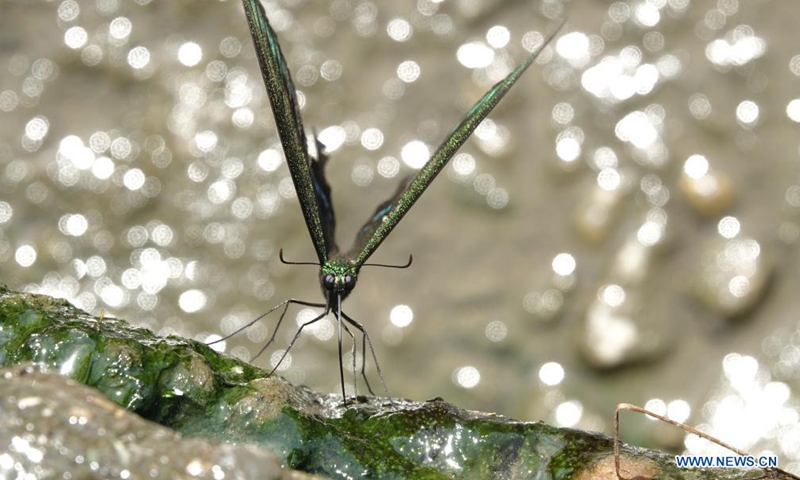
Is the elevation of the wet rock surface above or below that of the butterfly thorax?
below

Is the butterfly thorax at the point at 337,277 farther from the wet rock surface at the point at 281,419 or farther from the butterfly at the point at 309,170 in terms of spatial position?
the wet rock surface at the point at 281,419

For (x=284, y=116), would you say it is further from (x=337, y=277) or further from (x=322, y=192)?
(x=322, y=192)

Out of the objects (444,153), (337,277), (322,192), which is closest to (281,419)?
(337,277)

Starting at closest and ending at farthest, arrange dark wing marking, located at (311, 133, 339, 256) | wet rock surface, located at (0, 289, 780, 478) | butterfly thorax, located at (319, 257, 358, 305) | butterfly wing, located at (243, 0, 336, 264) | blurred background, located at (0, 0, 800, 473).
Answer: wet rock surface, located at (0, 289, 780, 478)
butterfly wing, located at (243, 0, 336, 264)
butterfly thorax, located at (319, 257, 358, 305)
dark wing marking, located at (311, 133, 339, 256)
blurred background, located at (0, 0, 800, 473)

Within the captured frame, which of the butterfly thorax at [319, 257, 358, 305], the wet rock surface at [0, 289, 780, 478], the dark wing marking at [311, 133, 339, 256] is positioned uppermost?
the dark wing marking at [311, 133, 339, 256]

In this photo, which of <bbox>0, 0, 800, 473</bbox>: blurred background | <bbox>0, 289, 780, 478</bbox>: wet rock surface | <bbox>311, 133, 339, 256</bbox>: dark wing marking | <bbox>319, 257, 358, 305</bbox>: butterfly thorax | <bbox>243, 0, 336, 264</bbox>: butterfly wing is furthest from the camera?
<bbox>0, 0, 800, 473</bbox>: blurred background

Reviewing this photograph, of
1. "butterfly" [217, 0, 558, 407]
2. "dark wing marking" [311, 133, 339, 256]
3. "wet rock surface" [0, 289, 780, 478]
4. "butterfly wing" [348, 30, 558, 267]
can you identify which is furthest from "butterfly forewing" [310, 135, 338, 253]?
"wet rock surface" [0, 289, 780, 478]

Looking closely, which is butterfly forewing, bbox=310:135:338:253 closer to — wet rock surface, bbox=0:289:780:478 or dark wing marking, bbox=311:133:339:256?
dark wing marking, bbox=311:133:339:256

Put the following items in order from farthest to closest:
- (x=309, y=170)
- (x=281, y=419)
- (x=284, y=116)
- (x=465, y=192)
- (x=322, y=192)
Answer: (x=465, y=192), (x=322, y=192), (x=309, y=170), (x=284, y=116), (x=281, y=419)

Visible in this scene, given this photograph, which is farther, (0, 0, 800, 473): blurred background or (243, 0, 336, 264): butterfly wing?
(0, 0, 800, 473): blurred background

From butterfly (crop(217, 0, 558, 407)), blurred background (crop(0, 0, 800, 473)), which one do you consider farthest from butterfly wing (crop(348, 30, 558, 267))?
blurred background (crop(0, 0, 800, 473))
